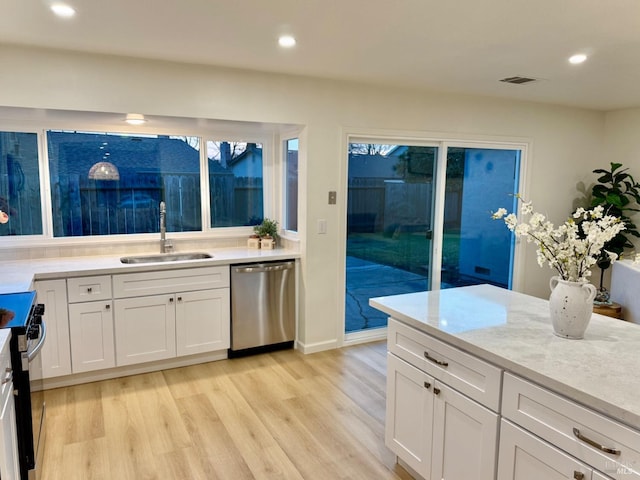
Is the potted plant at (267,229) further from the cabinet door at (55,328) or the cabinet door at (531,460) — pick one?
the cabinet door at (531,460)

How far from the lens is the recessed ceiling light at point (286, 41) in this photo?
275cm

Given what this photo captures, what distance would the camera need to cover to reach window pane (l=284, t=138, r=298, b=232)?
4.24m

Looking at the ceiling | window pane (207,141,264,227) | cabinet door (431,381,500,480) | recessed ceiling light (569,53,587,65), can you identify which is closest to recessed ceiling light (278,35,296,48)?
the ceiling

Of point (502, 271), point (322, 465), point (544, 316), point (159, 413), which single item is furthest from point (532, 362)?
point (502, 271)

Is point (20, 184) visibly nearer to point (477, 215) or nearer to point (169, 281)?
point (169, 281)

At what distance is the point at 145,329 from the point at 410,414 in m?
2.22

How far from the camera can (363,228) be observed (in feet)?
14.5

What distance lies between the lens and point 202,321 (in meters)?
3.77

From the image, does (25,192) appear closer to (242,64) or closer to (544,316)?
(242,64)

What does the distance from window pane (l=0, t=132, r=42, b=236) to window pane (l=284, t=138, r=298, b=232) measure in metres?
2.09

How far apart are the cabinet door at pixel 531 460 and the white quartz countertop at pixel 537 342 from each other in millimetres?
218

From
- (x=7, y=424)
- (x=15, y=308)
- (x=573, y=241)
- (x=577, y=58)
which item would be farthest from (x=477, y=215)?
(x=7, y=424)

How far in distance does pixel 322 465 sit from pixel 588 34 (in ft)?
Answer: 9.46

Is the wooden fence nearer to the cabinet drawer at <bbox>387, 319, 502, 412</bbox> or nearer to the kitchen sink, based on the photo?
the kitchen sink
